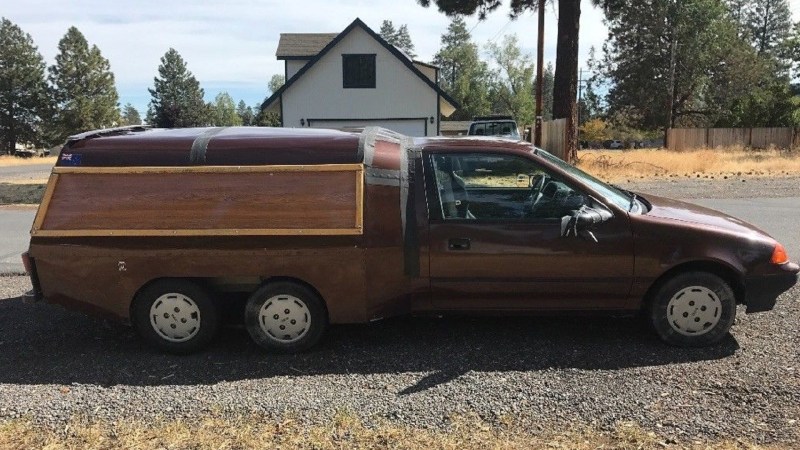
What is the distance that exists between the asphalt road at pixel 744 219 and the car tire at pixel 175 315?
154 inches

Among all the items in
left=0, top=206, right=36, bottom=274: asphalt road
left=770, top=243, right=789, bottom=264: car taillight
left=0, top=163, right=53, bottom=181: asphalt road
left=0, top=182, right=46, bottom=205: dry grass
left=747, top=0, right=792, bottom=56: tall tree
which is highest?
left=747, top=0, right=792, bottom=56: tall tree

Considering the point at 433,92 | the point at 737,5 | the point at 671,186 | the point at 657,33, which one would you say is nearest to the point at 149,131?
A: the point at 671,186

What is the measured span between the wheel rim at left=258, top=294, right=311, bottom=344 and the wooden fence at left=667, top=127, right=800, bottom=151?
3763 cm

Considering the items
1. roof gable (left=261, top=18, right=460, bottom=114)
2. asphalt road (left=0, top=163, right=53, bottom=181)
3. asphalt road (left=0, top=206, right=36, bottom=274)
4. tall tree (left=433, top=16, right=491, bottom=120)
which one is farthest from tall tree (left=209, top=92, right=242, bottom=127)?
asphalt road (left=0, top=206, right=36, bottom=274)

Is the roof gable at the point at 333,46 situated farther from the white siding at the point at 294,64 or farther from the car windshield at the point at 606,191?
the car windshield at the point at 606,191

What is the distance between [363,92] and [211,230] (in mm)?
21706

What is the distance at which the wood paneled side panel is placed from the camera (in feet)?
14.4

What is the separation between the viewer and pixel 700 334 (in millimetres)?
4523

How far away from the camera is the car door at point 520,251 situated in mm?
4469

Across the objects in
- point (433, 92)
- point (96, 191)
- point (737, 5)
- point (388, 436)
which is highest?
point (737, 5)

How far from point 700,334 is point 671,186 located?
1280 cm

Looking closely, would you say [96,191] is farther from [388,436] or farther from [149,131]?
[388,436]

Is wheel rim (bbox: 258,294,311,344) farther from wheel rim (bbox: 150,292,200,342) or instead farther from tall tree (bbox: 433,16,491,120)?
tall tree (bbox: 433,16,491,120)

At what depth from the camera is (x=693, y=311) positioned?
14.8ft
